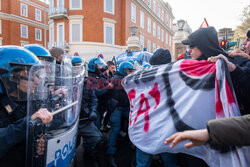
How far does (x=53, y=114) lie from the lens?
4.75ft

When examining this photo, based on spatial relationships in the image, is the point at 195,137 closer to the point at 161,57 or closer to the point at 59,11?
the point at 161,57

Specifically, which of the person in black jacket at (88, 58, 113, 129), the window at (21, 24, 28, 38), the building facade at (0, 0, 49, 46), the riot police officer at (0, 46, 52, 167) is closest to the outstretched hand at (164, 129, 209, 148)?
the riot police officer at (0, 46, 52, 167)

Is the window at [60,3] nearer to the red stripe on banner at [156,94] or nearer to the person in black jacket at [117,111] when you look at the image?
the person in black jacket at [117,111]

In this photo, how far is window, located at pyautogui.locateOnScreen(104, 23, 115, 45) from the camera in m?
20.7

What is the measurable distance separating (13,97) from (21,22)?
3518 cm

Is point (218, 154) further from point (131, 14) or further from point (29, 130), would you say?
point (131, 14)

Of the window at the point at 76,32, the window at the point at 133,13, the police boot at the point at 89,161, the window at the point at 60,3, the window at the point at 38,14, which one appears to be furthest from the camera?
the window at the point at 38,14

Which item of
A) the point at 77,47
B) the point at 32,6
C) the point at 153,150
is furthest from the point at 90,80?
the point at 32,6

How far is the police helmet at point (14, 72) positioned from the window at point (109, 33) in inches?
780

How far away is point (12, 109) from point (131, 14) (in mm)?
24308

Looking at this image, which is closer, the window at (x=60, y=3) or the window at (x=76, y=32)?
the window at (x=76, y=32)

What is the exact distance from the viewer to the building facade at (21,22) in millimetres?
28219

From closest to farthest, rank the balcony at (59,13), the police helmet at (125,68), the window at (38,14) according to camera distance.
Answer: the police helmet at (125,68)
the balcony at (59,13)
the window at (38,14)

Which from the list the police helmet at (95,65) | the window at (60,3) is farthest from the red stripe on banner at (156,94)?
the window at (60,3)
